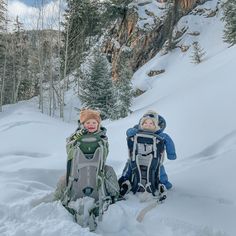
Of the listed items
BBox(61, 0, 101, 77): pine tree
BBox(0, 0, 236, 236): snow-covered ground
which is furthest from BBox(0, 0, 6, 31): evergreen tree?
BBox(0, 0, 236, 236): snow-covered ground

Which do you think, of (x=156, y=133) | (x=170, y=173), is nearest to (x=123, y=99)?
(x=170, y=173)

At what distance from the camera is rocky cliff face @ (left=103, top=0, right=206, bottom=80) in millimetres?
37812

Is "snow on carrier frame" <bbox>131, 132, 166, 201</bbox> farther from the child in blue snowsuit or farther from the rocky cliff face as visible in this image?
the rocky cliff face

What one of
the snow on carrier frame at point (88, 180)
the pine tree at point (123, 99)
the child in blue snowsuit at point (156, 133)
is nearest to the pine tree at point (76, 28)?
the pine tree at point (123, 99)

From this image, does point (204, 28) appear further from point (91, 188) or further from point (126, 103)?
point (91, 188)

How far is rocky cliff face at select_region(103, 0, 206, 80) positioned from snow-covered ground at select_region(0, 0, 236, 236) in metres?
25.8

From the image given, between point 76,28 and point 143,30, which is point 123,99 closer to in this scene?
point 76,28

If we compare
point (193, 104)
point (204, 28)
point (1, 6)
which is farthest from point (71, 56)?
point (193, 104)

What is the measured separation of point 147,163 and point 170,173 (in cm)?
95

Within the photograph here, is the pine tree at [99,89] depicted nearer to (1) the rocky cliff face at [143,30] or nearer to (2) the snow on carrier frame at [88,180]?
(1) the rocky cliff face at [143,30]

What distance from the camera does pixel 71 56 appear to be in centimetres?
3038

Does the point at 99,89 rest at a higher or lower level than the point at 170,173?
higher

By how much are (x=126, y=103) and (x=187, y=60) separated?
12.8m

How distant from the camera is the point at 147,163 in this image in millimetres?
5566
